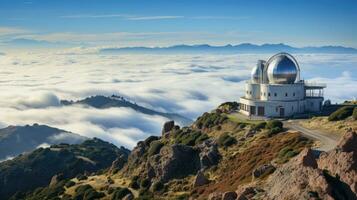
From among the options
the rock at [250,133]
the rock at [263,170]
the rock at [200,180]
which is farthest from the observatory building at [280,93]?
the rock at [263,170]

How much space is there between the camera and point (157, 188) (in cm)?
4978

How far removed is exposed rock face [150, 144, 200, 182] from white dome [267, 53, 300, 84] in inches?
714

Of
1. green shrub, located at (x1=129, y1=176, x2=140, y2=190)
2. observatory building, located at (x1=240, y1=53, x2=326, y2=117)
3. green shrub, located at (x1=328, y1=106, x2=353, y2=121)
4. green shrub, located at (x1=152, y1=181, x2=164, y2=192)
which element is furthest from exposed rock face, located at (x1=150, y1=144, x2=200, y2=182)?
observatory building, located at (x1=240, y1=53, x2=326, y2=117)

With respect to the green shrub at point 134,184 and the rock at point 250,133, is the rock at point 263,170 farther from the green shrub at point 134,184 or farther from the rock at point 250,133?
the green shrub at point 134,184

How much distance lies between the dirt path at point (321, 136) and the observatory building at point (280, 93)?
26.1 ft

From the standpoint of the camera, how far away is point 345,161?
30.0 m

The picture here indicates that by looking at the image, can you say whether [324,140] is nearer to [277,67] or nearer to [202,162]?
[202,162]

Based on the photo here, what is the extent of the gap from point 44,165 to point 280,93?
86.2 metres

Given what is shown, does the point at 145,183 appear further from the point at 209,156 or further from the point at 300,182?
the point at 300,182

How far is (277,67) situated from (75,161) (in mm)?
76004

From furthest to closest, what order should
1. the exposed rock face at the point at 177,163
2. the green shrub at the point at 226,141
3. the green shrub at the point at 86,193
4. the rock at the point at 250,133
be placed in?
the rock at the point at 250,133
the green shrub at the point at 226,141
the green shrub at the point at 86,193
the exposed rock face at the point at 177,163

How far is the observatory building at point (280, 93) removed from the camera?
65.4m

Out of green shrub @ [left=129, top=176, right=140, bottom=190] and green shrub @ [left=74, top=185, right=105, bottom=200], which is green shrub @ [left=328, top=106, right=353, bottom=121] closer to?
green shrub @ [left=129, top=176, right=140, bottom=190]

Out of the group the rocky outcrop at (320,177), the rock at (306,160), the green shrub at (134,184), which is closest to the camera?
the rocky outcrop at (320,177)
